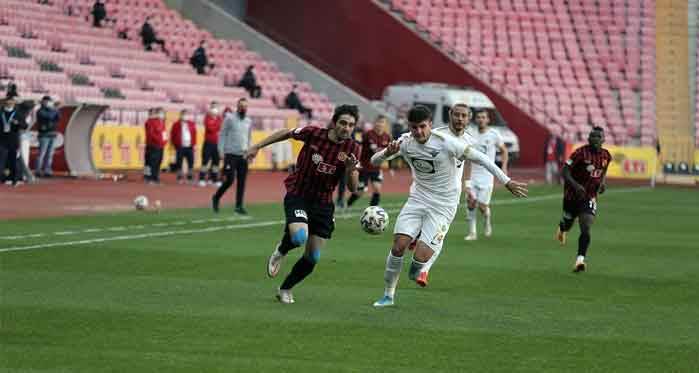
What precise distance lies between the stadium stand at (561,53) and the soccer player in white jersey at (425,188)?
38673mm

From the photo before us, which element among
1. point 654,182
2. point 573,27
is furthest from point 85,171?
point 573,27

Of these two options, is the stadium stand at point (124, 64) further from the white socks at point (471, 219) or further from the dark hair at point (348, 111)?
the dark hair at point (348, 111)

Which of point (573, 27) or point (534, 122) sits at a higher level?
point (573, 27)

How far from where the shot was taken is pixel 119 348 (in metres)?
9.49

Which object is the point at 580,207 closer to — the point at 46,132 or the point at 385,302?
the point at 385,302

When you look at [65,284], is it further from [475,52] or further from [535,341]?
[475,52]

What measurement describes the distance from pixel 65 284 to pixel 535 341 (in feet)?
17.2

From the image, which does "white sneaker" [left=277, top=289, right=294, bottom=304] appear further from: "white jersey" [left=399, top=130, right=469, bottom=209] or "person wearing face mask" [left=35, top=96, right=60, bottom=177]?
"person wearing face mask" [left=35, top=96, right=60, bottom=177]

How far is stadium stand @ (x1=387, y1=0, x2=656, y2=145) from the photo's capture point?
52281 millimetres

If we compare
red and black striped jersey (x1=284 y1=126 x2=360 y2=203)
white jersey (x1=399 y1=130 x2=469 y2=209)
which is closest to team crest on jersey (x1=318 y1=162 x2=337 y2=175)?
red and black striped jersey (x1=284 y1=126 x2=360 y2=203)

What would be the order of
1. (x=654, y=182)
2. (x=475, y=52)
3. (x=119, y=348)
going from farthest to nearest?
(x=475, y=52) < (x=654, y=182) < (x=119, y=348)

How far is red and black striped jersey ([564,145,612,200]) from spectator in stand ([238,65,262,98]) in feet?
98.3

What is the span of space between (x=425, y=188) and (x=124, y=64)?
30.3 m

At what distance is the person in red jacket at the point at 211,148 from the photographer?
1314 inches
